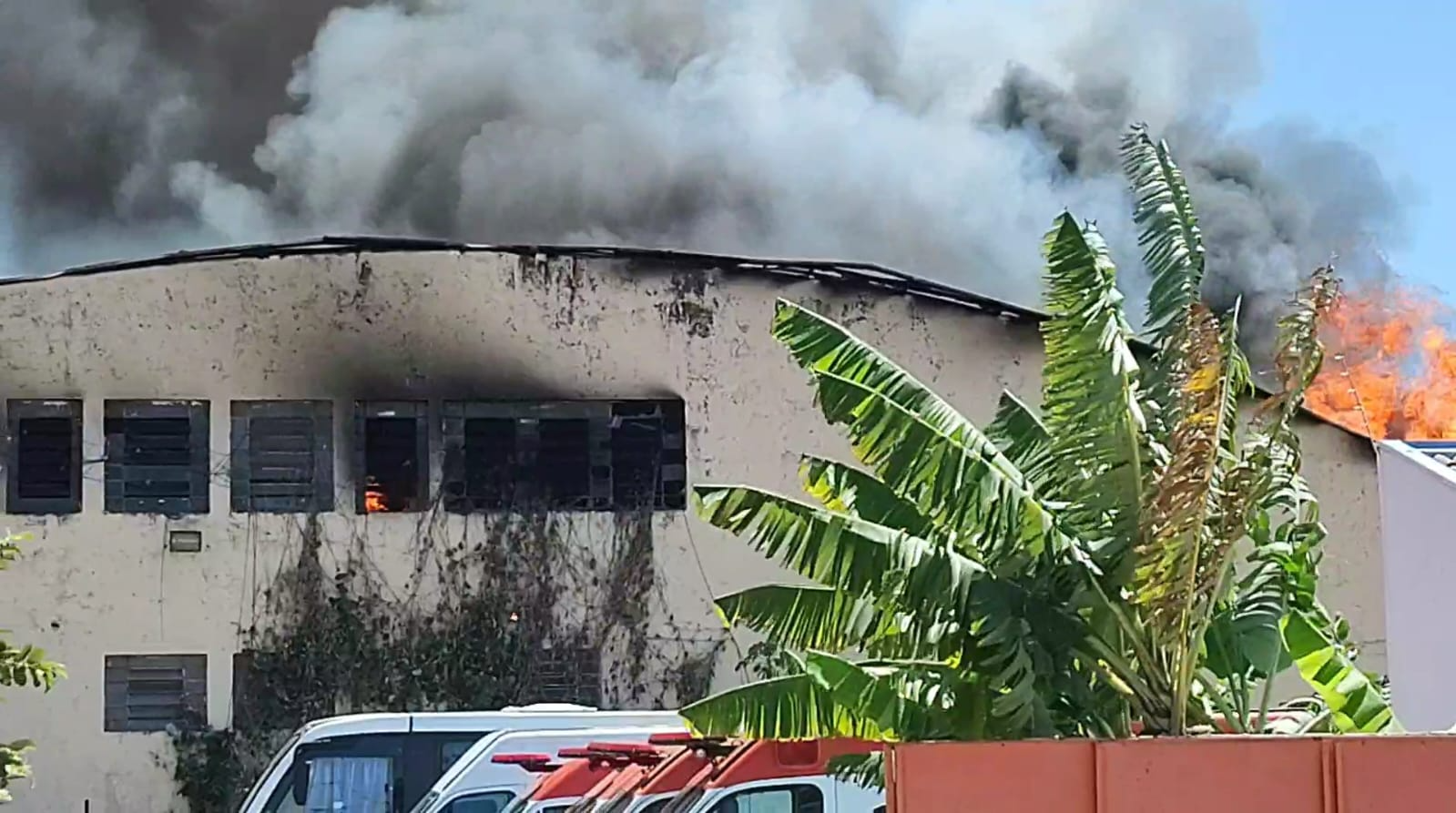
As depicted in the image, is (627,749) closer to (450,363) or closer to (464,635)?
(464,635)

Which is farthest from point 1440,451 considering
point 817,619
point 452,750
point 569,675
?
point 569,675

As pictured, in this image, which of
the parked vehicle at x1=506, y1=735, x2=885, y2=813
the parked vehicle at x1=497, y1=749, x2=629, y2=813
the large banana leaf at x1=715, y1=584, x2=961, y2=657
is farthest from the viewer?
the parked vehicle at x1=497, y1=749, x2=629, y2=813

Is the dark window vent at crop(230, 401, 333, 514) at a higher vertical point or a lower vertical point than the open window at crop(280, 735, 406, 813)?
higher

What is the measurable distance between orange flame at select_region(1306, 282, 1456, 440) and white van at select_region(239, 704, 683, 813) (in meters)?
13.8

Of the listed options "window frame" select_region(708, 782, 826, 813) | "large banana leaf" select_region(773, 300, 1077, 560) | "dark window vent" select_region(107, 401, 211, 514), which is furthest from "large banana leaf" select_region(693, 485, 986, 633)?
"dark window vent" select_region(107, 401, 211, 514)

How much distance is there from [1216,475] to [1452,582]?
419 centimetres

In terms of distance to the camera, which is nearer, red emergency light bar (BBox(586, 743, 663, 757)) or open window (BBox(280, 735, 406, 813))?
red emergency light bar (BBox(586, 743, 663, 757))

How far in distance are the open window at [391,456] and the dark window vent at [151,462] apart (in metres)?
2.03

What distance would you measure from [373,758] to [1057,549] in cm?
982

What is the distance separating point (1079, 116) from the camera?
45062 mm

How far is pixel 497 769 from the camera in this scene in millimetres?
17812

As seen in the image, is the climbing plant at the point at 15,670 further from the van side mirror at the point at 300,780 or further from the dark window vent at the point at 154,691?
the dark window vent at the point at 154,691

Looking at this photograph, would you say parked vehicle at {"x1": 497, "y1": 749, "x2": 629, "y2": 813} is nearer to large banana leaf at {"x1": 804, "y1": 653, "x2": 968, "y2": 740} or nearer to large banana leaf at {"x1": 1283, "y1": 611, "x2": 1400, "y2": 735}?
large banana leaf at {"x1": 804, "y1": 653, "x2": 968, "y2": 740}

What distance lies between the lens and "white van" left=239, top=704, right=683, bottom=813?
19.0m
